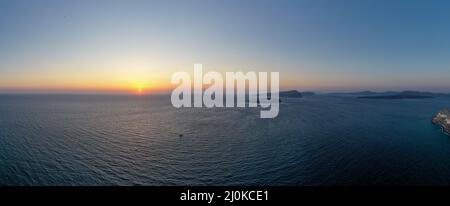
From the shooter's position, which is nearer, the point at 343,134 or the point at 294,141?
the point at 294,141

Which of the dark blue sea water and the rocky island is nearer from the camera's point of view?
the dark blue sea water

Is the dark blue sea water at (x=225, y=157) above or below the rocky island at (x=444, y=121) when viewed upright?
below

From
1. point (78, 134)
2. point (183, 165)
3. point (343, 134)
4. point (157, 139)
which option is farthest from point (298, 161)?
point (78, 134)

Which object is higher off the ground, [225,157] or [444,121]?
[444,121]

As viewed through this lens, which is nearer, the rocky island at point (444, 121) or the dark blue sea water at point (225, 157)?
the dark blue sea water at point (225, 157)

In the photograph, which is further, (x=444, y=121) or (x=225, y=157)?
(x=444, y=121)

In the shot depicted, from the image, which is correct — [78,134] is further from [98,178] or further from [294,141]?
[294,141]

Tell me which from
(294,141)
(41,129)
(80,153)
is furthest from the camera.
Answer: (41,129)

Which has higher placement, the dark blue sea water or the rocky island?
the rocky island
